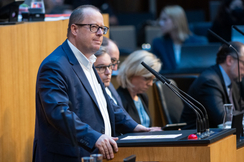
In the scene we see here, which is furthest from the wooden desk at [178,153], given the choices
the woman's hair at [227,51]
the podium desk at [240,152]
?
the woman's hair at [227,51]

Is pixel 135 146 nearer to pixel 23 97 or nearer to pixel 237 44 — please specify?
pixel 23 97

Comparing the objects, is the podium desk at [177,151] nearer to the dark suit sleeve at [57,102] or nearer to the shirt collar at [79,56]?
the dark suit sleeve at [57,102]

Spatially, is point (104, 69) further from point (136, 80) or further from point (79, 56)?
point (79, 56)

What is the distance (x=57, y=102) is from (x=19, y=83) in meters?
0.74

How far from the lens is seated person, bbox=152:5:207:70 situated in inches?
219

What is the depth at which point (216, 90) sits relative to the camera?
11.7ft

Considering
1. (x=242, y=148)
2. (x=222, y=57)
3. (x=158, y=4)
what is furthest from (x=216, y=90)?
(x=158, y=4)

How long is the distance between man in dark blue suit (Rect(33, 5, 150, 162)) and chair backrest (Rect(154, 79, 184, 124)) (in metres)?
1.55

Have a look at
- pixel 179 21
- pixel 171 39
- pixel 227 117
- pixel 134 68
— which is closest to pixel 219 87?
pixel 227 117

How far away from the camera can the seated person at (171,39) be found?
5566mm

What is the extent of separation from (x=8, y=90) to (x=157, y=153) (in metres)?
1.06

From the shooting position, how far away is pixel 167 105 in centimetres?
415

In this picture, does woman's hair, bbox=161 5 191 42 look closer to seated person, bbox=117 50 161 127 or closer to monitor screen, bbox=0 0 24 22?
seated person, bbox=117 50 161 127

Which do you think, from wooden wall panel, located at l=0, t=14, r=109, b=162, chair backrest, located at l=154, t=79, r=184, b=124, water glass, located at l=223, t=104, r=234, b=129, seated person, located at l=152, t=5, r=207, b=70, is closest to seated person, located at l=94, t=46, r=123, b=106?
wooden wall panel, located at l=0, t=14, r=109, b=162
